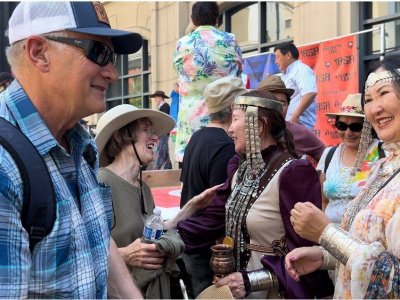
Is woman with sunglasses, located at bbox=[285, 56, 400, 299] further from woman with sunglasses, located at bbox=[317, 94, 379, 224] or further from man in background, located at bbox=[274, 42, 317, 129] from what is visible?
man in background, located at bbox=[274, 42, 317, 129]

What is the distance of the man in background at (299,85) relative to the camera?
6027 millimetres

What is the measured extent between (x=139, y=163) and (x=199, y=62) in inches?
60.2

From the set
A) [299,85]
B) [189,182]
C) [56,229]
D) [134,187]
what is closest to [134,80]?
[299,85]

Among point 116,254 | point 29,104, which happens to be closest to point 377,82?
point 116,254

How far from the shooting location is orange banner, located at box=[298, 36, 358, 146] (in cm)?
712

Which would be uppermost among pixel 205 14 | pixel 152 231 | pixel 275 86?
pixel 205 14

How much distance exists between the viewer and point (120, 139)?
3.24m

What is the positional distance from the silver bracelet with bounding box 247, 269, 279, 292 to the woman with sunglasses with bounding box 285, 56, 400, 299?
0.21 meters

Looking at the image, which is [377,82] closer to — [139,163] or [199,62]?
[139,163]

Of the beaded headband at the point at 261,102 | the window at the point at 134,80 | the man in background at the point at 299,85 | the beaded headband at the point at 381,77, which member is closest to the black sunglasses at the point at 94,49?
the beaded headband at the point at 381,77

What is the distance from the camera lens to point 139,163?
10.5ft

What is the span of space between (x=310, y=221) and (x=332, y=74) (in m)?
5.49

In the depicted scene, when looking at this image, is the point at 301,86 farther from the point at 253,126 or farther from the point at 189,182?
the point at 253,126

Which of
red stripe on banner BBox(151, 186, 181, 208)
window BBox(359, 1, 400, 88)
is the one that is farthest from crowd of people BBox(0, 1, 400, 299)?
window BBox(359, 1, 400, 88)
